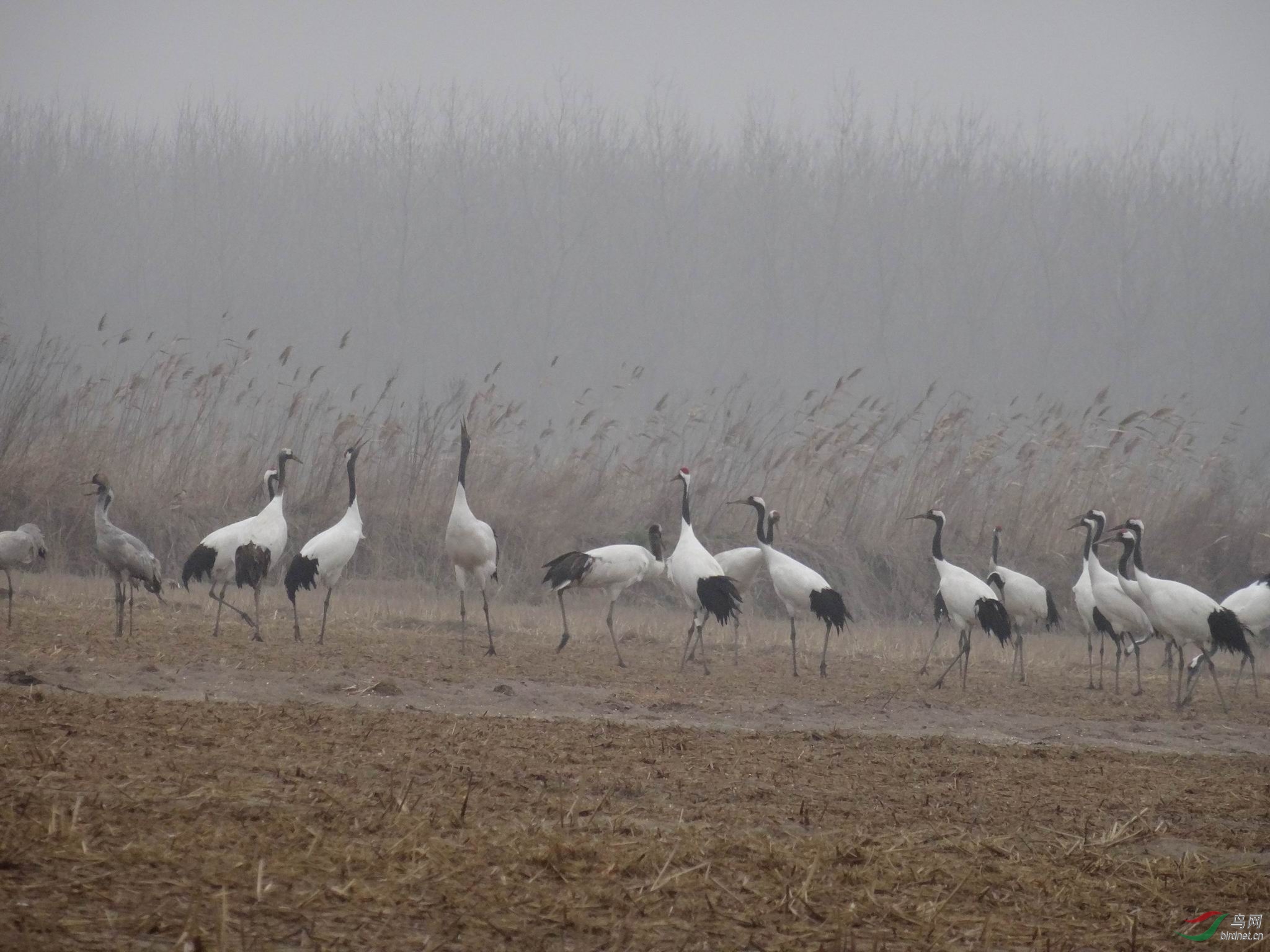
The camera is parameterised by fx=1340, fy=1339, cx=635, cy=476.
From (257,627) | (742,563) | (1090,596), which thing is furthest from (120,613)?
(1090,596)

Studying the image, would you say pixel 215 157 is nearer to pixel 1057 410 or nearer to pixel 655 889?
pixel 1057 410

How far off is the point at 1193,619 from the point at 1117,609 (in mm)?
1002

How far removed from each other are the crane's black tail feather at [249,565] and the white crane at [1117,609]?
660 centimetres

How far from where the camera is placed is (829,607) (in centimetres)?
1071

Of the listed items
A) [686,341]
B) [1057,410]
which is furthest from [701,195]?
[1057,410]

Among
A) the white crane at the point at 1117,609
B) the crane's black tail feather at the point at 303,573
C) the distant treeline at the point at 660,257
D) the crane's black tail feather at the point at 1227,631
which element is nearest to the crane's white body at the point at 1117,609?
the white crane at the point at 1117,609

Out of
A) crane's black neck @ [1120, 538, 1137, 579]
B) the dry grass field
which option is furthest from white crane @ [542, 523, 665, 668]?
crane's black neck @ [1120, 538, 1137, 579]

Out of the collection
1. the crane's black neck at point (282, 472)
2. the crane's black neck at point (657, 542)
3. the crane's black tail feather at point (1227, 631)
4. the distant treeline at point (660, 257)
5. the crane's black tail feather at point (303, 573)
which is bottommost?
the crane's black tail feather at point (1227, 631)

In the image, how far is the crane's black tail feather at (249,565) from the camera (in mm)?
9859

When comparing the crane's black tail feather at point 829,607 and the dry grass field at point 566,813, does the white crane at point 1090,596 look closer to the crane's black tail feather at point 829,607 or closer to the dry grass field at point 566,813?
the crane's black tail feather at point 829,607

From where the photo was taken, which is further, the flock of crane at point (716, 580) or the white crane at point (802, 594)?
the white crane at point (802, 594)

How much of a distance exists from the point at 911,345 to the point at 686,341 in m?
6.26

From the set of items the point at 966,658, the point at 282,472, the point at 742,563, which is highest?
the point at 282,472

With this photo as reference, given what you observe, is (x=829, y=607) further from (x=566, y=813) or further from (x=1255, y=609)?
(x=566, y=813)
